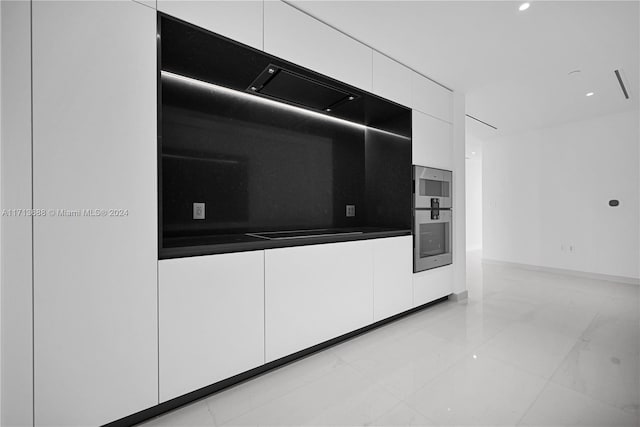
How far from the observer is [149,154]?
1.36 metres

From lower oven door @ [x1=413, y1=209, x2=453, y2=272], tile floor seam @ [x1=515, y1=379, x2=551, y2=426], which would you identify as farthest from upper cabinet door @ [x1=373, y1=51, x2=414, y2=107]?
tile floor seam @ [x1=515, y1=379, x2=551, y2=426]

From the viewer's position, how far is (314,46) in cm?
199

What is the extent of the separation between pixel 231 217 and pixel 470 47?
245 cm

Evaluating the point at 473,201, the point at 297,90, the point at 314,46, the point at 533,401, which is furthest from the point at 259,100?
the point at 473,201

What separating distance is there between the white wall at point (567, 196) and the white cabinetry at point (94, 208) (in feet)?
19.7

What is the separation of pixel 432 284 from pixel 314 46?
2496 mm

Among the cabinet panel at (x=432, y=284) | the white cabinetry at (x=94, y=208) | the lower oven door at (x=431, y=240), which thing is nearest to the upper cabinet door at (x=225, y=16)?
the white cabinetry at (x=94, y=208)

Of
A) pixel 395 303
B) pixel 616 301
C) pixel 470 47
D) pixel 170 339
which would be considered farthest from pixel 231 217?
pixel 616 301

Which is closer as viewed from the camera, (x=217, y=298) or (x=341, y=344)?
(x=217, y=298)

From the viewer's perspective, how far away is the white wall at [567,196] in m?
4.19

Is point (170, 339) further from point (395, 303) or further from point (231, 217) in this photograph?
point (395, 303)

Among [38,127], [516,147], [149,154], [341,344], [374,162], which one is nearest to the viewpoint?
[38,127]

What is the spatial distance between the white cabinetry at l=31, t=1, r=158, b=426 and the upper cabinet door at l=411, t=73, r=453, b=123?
90.9 inches

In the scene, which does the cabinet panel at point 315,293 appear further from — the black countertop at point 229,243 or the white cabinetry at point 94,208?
the white cabinetry at point 94,208
